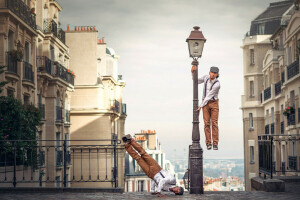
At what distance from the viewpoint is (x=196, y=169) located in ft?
46.0

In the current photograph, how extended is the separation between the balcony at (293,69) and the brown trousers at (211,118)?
79.7ft

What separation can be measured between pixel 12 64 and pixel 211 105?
1822cm

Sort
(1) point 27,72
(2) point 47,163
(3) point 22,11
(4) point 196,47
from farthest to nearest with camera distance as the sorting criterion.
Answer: (1) point 27,72, (3) point 22,11, (2) point 47,163, (4) point 196,47

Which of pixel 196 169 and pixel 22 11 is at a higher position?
pixel 22 11

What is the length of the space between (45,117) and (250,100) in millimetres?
24010

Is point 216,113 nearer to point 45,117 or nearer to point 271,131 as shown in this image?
point 45,117

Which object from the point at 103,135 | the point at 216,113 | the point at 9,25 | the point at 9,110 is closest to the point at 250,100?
the point at 103,135

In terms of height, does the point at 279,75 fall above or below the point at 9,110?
above

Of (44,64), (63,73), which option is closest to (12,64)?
(44,64)

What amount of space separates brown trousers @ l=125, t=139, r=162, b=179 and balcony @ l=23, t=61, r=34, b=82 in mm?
19772

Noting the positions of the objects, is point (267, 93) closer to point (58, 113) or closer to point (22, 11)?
point (58, 113)

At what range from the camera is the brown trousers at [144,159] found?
13.6 m

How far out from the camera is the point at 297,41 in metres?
39.2

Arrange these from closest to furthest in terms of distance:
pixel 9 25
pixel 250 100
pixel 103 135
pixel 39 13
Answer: pixel 9 25 < pixel 39 13 < pixel 103 135 < pixel 250 100
